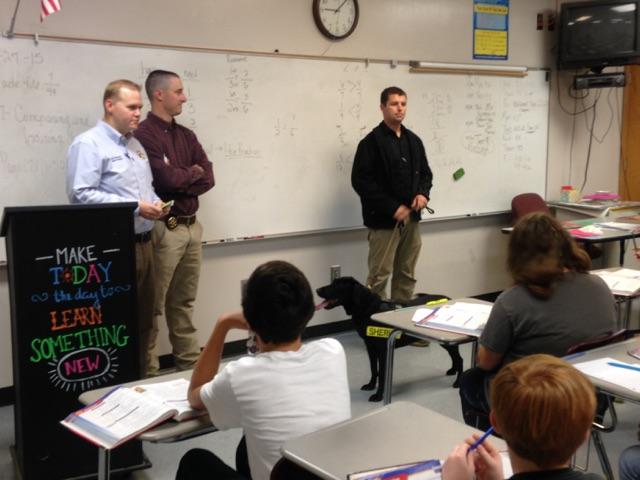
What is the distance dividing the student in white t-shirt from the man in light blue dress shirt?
1425mm

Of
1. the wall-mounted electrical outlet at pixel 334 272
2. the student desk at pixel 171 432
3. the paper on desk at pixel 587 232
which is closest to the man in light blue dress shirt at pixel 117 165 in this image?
the student desk at pixel 171 432

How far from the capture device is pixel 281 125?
4352mm

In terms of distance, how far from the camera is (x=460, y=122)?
207 inches

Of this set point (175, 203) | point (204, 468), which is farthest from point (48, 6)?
point (204, 468)

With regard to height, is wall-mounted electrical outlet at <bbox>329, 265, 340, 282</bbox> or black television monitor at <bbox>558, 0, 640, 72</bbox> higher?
black television monitor at <bbox>558, 0, 640, 72</bbox>

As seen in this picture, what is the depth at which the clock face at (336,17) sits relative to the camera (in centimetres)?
441

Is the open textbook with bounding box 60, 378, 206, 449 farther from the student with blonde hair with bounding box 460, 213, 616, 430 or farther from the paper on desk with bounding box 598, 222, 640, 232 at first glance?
the paper on desk with bounding box 598, 222, 640, 232

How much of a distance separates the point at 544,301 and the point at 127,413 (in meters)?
1.34

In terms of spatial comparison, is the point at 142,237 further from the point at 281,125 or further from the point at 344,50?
the point at 344,50

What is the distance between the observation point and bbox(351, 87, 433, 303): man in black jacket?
14.5ft

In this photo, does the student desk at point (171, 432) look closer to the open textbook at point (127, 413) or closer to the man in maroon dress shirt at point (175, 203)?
the open textbook at point (127, 413)

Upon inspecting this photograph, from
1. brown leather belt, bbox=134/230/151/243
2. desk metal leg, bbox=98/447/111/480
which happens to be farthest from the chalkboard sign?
desk metal leg, bbox=98/447/111/480

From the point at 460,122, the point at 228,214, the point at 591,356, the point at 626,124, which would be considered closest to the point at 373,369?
the point at 228,214

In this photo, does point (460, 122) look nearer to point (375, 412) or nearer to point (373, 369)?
point (373, 369)
